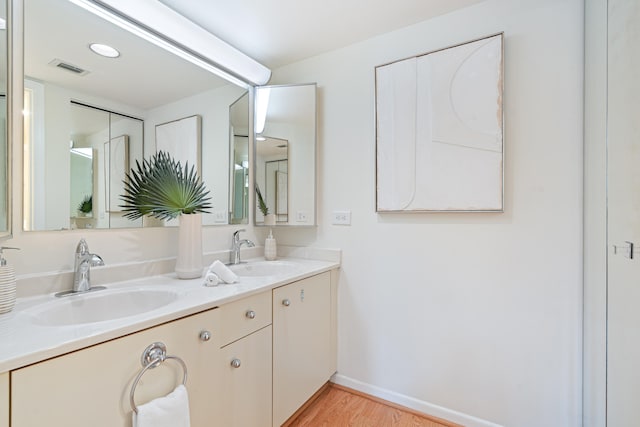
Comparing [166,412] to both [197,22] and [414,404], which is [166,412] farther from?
[197,22]

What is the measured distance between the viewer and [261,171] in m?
2.16

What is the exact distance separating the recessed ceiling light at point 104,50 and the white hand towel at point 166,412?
1.43m

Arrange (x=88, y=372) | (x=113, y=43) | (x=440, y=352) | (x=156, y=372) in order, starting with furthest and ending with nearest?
1. (x=440, y=352)
2. (x=113, y=43)
3. (x=156, y=372)
4. (x=88, y=372)

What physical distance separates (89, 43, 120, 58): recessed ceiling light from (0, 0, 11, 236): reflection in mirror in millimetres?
275

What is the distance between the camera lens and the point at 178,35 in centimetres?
157

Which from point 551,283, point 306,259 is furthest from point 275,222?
point 551,283

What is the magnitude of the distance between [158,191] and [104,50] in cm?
66

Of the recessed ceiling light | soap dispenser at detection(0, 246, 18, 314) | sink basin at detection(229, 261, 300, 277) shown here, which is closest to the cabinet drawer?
sink basin at detection(229, 261, 300, 277)

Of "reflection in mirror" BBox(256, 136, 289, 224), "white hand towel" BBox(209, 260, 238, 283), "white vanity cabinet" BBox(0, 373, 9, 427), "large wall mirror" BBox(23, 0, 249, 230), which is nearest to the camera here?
"white vanity cabinet" BBox(0, 373, 9, 427)

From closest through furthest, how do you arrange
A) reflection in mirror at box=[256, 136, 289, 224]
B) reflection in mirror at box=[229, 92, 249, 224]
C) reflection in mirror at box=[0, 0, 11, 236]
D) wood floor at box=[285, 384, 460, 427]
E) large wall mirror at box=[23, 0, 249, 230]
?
reflection in mirror at box=[0, 0, 11, 236]
large wall mirror at box=[23, 0, 249, 230]
wood floor at box=[285, 384, 460, 427]
reflection in mirror at box=[229, 92, 249, 224]
reflection in mirror at box=[256, 136, 289, 224]

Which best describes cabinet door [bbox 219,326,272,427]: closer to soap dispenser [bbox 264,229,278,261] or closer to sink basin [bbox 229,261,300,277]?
sink basin [bbox 229,261,300,277]

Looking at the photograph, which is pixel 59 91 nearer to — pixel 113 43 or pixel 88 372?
pixel 113 43

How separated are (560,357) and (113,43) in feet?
8.31

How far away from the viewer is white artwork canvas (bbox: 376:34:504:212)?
4.87 feet
